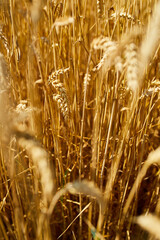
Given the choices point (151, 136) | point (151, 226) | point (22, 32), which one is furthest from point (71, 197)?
point (22, 32)

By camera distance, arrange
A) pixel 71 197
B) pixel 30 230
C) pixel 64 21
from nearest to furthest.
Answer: pixel 64 21
pixel 30 230
pixel 71 197

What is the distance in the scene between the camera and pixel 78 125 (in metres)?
0.82

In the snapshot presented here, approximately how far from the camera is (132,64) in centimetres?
36

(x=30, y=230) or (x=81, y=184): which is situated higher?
(x=81, y=184)

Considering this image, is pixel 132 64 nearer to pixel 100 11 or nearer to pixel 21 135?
pixel 21 135

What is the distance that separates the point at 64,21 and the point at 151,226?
443mm

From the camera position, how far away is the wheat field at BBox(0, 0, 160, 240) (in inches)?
14.9

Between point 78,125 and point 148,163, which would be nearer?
point 148,163

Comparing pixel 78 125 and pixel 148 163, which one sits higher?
pixel 78 125

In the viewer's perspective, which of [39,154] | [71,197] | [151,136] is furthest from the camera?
[151,136]

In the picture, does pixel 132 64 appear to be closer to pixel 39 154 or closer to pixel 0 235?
pixel 39 154

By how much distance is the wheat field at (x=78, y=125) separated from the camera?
1.24ft

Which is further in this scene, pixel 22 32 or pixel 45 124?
pixel 22 32

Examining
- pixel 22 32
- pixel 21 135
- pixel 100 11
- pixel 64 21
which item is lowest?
pixel 21 135
